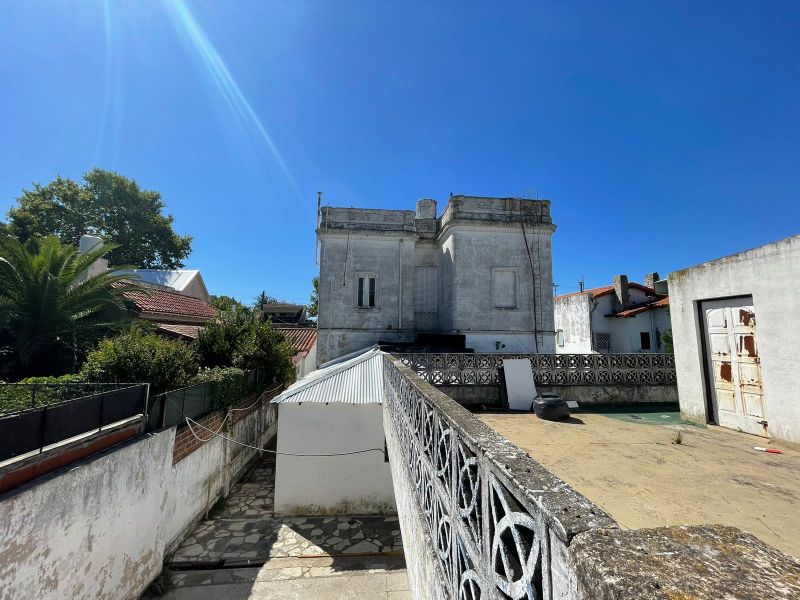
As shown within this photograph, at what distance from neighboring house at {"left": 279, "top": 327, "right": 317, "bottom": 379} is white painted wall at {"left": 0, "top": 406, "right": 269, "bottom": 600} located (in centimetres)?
1011

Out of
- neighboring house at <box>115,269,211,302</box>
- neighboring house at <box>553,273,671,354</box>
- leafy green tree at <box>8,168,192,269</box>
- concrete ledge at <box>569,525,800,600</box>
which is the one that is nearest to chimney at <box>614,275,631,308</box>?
neighboring house at <box>553,273,671,354</box>

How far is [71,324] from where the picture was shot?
10.8 m

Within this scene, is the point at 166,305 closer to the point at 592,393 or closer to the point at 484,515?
the point at 592,393

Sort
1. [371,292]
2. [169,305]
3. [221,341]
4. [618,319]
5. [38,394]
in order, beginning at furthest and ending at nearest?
[618,319] → [169,305] → [371,292] → [221,341] → [38,394]

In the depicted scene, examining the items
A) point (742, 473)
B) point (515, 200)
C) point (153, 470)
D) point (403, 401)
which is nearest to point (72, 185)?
point (153, 470)

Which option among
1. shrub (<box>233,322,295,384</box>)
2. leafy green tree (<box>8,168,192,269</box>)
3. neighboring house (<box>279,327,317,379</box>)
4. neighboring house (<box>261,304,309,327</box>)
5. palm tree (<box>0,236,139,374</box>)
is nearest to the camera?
palm tree (<box>0,236,139,374</box>)

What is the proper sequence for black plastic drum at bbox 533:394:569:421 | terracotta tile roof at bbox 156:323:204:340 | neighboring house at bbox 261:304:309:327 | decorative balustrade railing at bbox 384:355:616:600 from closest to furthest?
decorative balustrade railing at bbox 384:355:616:600, black plastic drum at bbox 533:394:569:421, terracotta tile roof at bbox 156:323:204:340, neighboring house at bbox 261:304:309:327

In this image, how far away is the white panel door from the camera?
579cm

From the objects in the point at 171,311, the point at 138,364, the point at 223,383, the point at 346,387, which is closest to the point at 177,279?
the point at 171,311

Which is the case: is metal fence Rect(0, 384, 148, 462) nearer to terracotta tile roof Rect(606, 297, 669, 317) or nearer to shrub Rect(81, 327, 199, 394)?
shrub Rect(81, 327, 199, 394)

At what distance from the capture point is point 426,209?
19094mm

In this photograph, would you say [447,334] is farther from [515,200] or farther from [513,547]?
[513,547]

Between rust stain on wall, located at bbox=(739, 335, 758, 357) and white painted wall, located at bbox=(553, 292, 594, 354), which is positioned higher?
white painted wall, located at bbox=(553, 292, 594, 354)

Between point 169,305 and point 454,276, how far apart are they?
570 inches
